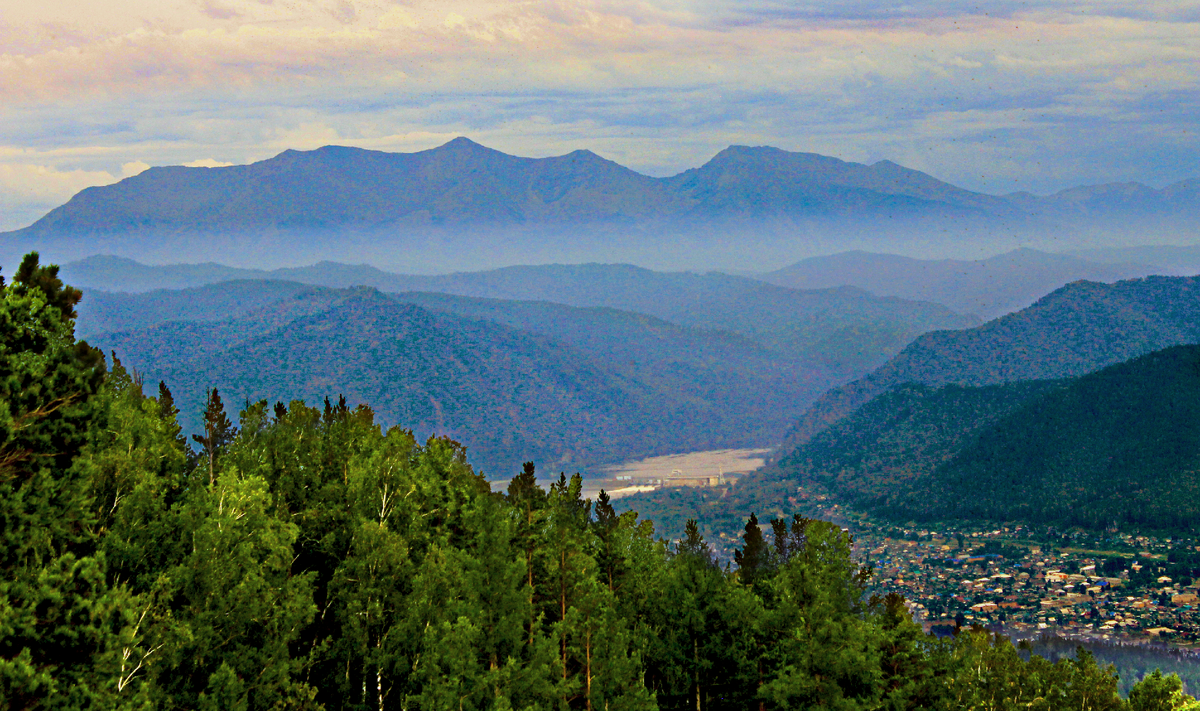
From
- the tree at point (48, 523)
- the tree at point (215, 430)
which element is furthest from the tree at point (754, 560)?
the tree at point (48, 523)

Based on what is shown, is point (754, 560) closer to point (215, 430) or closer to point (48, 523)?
point (215, 430)

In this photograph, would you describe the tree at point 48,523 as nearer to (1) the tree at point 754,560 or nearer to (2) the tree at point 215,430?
(2) the tree at point 215,430

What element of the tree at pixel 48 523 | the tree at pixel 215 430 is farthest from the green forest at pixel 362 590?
the tree at pixel 215 430

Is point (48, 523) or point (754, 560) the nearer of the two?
point (48, 523)

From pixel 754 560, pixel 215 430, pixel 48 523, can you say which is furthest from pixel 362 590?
pixel 754 560

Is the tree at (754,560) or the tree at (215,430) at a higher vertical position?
the tree at (215,430)

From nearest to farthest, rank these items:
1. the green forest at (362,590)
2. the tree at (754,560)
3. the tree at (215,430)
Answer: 1. the green forest at (362,590)
2. the tree at (215,430)
3. the tree at (754,560)

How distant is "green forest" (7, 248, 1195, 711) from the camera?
28.9m

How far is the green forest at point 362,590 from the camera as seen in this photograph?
2892cm

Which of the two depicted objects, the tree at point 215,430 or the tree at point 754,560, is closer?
the tree at point 215,430

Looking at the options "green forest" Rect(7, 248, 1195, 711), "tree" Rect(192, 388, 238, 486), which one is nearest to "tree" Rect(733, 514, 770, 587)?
"green forest" Rect(7, 248, 1195, 711)

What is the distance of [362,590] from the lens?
4303 centimetres

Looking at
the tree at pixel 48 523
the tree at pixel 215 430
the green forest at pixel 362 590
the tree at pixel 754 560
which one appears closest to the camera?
the tree at pixel 48 523

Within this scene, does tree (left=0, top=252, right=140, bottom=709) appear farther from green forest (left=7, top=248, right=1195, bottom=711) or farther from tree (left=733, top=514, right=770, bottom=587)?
tree (left=733, top=514, right=770, bottom=587)
